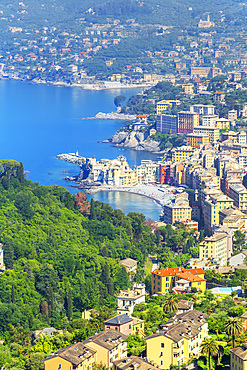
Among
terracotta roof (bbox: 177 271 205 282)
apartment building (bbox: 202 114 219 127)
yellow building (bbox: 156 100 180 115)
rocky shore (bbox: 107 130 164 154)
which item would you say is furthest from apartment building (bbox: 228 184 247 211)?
yellow building (bbox: 156 100 180 115)

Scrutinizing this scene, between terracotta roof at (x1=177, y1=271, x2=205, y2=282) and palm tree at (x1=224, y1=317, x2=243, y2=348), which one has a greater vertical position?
palm tree at (x1=224, y1=317, x2=243, y2=348)

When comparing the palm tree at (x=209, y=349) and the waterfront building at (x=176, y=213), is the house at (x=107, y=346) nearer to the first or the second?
the palm tree at (x=209, y=349)

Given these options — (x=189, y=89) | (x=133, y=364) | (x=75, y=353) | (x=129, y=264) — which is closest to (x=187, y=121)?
(x=189, y=89)

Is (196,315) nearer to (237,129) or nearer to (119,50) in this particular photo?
(237,129)

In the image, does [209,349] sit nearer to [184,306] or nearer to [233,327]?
[233,327]

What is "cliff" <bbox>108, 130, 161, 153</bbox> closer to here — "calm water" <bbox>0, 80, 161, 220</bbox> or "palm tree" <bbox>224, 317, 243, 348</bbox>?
"calm water" <bbox>0, 80, 161, 220</bbox>

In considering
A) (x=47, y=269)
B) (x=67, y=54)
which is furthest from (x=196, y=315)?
(x=67, y=54)

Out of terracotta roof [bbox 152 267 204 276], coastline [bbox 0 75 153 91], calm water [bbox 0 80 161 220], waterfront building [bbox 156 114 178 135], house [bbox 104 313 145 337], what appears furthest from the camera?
coastline [bbox 0 75 153 91]
